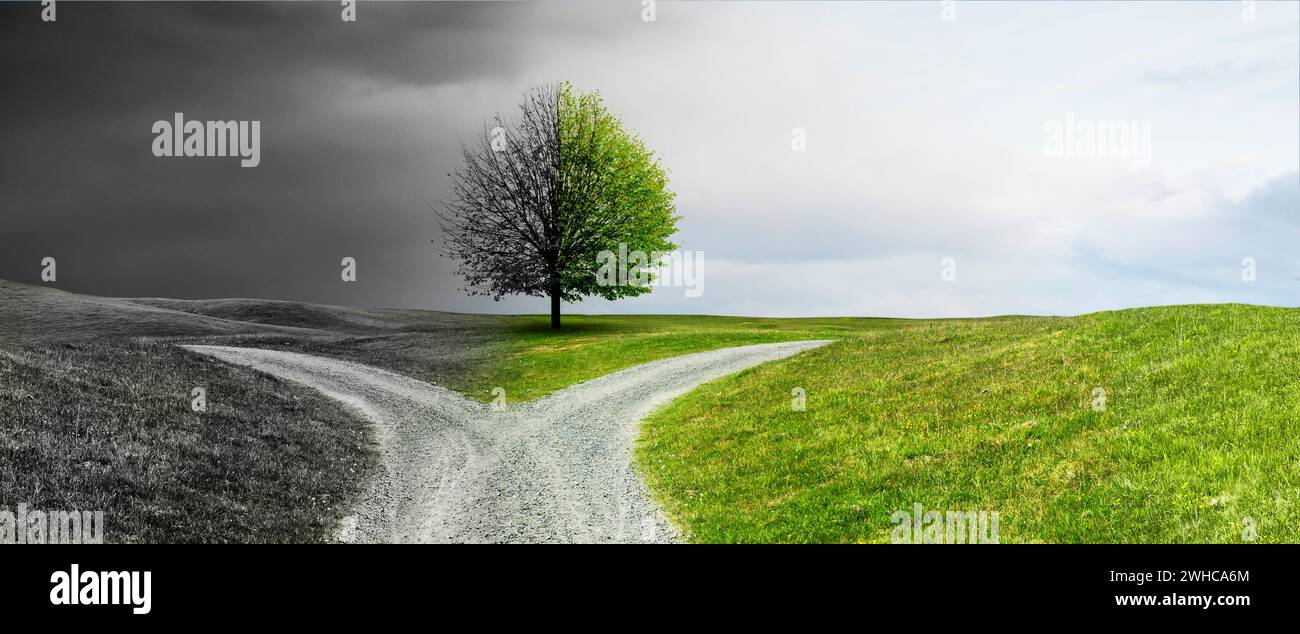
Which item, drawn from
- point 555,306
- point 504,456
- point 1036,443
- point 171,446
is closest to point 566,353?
point 555,306

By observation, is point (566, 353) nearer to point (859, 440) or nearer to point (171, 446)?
point (171, 446)

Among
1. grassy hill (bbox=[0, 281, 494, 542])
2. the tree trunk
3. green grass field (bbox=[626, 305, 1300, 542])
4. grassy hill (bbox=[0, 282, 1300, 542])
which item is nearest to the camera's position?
green grass field (bbox=[626, 305, 1300, 542])

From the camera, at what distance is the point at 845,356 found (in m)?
31.8

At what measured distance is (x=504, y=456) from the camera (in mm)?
21734

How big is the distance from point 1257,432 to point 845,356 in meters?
18.4

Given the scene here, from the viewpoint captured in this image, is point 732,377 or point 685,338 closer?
point 732,377

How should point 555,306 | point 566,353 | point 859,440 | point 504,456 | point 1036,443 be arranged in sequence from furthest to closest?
point 555,306 < point 566,353 < point 504,456 < point 859,440 < point 1036,443

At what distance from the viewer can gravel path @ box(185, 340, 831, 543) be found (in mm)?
15492

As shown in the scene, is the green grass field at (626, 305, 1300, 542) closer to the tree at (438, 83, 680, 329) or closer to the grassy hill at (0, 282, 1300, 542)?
the grassy hill at (0, 282, 1300, 542)

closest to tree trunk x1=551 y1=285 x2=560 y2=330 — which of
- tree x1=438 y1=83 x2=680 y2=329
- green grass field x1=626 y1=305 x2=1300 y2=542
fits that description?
tree x1=438 y1=83 x2=680 y2=329

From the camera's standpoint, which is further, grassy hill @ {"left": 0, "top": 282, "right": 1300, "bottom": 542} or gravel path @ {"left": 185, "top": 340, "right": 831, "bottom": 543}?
gravel path @ {"left": 185, "top": 340, "right": 831, "bottom": 543}

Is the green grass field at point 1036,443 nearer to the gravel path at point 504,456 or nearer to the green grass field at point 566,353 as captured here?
the gravel path at point 504,456
